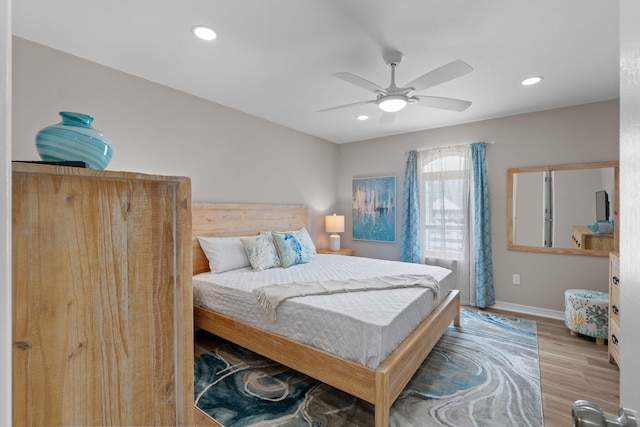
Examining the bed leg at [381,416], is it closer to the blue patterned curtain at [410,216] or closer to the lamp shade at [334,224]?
the blue patterned curtain at [410,216]

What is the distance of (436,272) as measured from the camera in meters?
3.00

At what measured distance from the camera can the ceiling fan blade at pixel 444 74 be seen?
189 cm

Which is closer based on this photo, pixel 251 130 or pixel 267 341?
pixel 267 341

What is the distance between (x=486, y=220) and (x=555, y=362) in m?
1.80

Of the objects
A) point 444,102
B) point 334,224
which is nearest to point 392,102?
point 444,102

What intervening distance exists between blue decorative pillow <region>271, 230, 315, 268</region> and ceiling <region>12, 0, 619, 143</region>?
1.61 metres

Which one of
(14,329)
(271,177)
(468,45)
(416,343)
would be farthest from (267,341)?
(468,45)

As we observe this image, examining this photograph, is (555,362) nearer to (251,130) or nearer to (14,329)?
(14,329)

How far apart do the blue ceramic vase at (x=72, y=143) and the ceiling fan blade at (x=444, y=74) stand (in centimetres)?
196

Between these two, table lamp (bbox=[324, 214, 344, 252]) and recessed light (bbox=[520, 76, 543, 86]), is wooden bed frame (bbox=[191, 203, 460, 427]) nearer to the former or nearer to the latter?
table lamp (bbox=[324, 214, 344, 252])

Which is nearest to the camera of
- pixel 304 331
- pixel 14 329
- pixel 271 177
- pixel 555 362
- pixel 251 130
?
pixel 14 329

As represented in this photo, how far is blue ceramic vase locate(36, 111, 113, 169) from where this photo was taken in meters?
0.91

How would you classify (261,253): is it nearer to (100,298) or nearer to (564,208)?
(100,298)

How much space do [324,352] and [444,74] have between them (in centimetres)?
205
